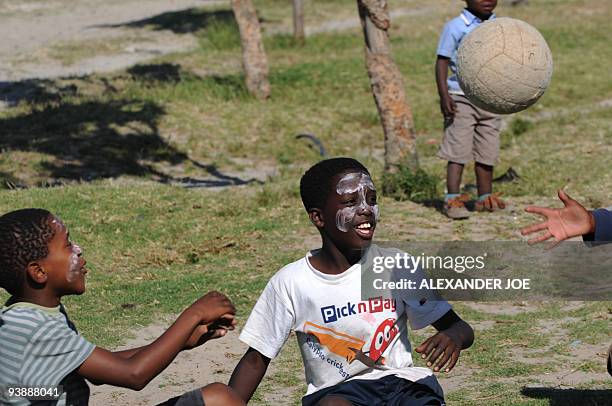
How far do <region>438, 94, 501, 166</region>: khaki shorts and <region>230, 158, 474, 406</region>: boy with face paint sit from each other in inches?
192

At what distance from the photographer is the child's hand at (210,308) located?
366 cm

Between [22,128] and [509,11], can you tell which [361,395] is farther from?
[509,11]

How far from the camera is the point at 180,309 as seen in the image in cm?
717

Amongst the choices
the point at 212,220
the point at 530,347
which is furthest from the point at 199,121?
the point at 530,347

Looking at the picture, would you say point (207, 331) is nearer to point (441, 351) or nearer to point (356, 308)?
point (356, 308)

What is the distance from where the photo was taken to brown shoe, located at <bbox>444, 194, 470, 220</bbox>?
8961 mm

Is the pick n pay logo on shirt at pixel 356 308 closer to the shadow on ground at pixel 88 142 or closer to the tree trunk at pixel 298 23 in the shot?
the shadow on ground at pixel 88 142

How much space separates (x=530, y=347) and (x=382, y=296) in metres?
2.56

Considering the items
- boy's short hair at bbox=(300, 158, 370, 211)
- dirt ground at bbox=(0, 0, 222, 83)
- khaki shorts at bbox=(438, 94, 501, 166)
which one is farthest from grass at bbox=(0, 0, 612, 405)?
boy's short hair at bbox=(300, 158, 370, 211)

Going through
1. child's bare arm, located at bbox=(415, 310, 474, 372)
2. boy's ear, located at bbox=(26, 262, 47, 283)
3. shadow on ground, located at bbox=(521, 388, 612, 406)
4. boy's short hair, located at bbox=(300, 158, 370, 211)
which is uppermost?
boy's ear, located at bbox=(26, 262, 47, 283)

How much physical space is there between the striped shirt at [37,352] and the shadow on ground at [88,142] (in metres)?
7.73

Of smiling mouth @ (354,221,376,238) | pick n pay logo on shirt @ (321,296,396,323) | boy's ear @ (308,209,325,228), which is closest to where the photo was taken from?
pick n pay logo on shirt @ (321,296,396,323)

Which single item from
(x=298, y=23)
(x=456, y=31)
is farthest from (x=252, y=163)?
(x=298, y=23)

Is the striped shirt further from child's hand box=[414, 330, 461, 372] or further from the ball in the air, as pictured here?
the ball in the air
